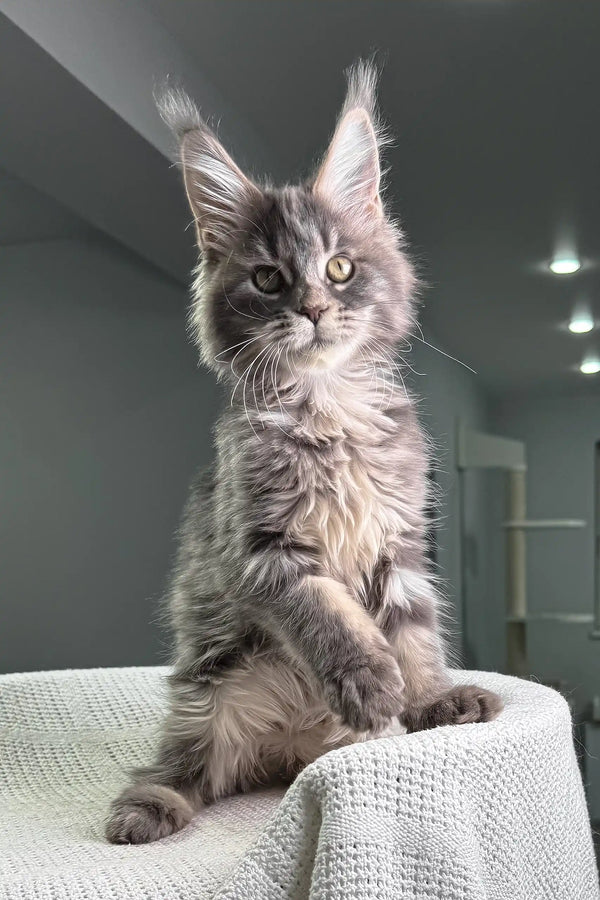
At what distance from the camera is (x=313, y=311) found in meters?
1.05

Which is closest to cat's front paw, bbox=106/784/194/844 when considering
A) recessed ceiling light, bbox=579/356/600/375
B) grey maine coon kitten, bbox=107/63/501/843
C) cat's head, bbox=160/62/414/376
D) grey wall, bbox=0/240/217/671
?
grey maine coon kitten, bbox=107/63/501/843

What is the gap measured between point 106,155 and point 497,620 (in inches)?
59.7

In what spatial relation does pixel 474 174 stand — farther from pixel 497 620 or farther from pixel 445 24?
pixel 497 620

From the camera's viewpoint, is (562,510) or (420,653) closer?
(420,653)

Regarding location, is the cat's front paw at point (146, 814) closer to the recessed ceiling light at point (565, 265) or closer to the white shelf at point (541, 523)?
the white shelf at point (541, 523)

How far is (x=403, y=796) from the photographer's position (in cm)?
74

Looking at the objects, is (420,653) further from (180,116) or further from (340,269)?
(180,116)

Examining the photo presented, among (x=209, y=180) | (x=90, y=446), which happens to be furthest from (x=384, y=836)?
(x=90, y=446)

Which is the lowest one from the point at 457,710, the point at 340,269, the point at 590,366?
the point at 457,710

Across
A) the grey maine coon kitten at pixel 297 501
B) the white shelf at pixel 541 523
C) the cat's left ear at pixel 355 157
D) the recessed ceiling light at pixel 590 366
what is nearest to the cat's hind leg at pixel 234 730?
the grey maine coon kitten at pixel 297 501

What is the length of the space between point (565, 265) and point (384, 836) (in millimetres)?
1849

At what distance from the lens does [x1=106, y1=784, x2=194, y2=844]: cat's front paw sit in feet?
3.06

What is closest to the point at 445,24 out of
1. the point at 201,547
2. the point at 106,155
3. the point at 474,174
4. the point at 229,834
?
the point at 474,174

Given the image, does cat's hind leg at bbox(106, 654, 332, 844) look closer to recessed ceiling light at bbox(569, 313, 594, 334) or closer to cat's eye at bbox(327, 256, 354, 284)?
cat's eye at bbox(327, 256, 354, 284)
